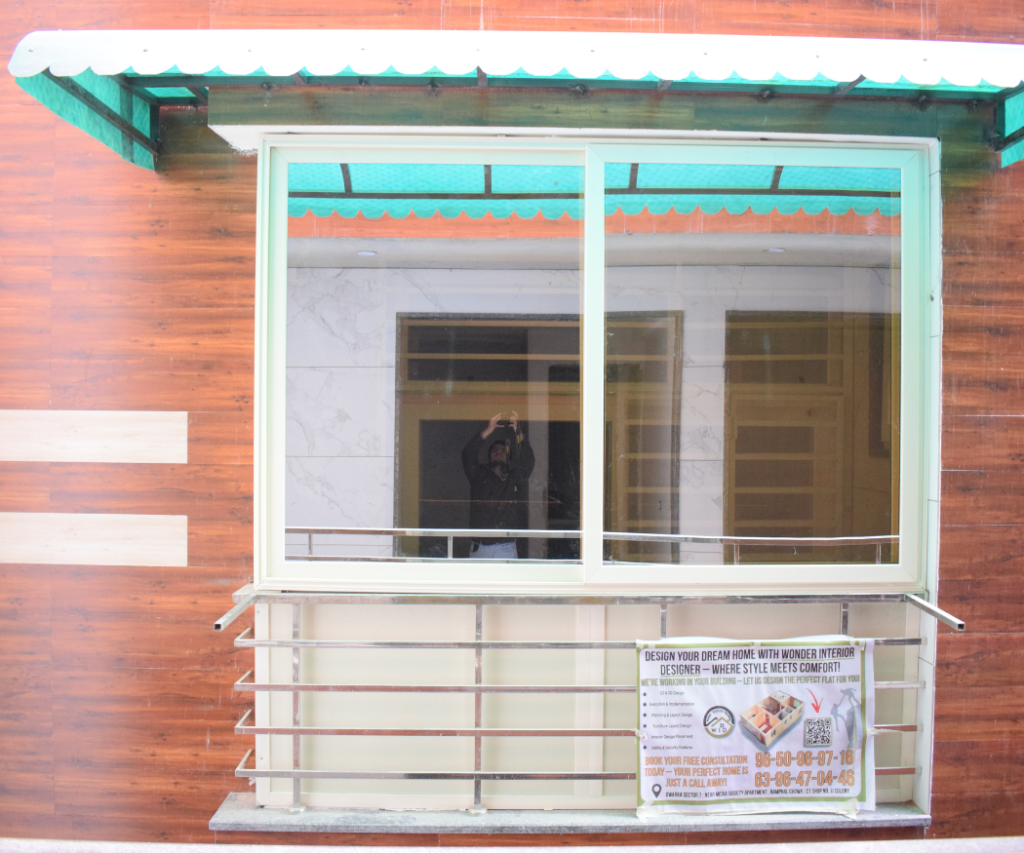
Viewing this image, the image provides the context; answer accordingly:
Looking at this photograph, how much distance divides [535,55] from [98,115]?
1685 mm

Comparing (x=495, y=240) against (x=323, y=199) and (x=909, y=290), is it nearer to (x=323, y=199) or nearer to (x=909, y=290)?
(x=323, y=199)

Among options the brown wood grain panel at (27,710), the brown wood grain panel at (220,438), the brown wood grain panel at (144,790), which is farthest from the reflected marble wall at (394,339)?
the brown wood grain panel at (27,710)

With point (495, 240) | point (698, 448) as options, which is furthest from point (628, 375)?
point (495, 240)

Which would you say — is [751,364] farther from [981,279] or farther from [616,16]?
[616,16]

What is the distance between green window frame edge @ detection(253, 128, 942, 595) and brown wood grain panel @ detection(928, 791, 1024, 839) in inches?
36.8

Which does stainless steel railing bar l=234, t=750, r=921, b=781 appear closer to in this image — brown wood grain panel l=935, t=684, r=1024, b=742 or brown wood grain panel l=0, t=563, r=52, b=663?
brown wood grain panel l=935, t=684, r=1024, b=742

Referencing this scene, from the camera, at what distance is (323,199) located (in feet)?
9.81

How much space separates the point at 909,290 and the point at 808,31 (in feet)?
3.83

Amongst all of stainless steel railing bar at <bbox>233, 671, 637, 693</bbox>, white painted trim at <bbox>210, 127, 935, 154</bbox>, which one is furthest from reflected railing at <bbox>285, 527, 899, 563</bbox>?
white painted trim at <bbox>210, 127, 935, 154</bbox>

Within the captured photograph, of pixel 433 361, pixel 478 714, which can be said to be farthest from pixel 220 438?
pixel 478 714

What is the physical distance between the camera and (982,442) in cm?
291

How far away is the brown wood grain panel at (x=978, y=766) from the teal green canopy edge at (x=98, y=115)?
4.13 meters

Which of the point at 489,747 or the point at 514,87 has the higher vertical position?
the point at 514,87

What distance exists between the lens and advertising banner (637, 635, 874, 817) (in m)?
2.76
